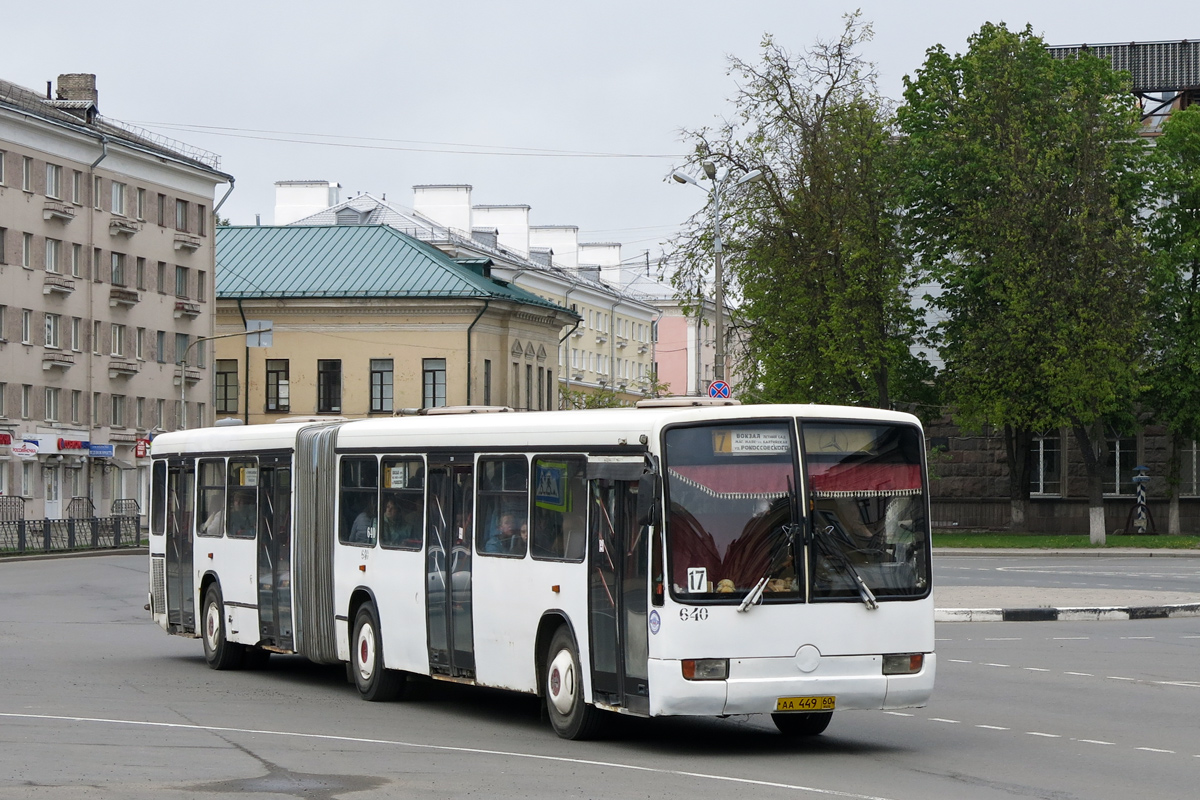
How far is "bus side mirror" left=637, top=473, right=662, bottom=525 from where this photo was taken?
12641mm

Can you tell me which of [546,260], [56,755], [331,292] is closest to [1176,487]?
[331,292]

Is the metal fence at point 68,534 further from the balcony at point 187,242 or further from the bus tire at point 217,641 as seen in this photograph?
the bus tire at point 217,641

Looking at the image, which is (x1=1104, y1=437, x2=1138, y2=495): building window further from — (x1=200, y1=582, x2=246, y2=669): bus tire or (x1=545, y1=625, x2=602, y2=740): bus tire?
(x1=545, y1=625, x2=602, y2=740): bus tire

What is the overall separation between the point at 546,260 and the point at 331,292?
105ft

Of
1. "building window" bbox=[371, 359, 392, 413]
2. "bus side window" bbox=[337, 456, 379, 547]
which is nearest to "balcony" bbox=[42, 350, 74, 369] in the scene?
"building window" bbox=[371, 359, 392, 413]

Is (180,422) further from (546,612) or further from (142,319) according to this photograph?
(546,612)

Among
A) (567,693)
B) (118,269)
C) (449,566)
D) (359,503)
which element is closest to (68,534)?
(118,269)

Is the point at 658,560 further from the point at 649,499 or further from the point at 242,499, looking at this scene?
the point at 242,499

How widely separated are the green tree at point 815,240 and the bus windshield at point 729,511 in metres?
42.0

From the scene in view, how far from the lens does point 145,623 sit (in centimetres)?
2784

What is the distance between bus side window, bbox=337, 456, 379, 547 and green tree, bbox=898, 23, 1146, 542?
3651 centimetres

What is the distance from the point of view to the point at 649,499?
12664 millimetres

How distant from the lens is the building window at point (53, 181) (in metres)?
68.9

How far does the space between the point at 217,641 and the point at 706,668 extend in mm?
9112
